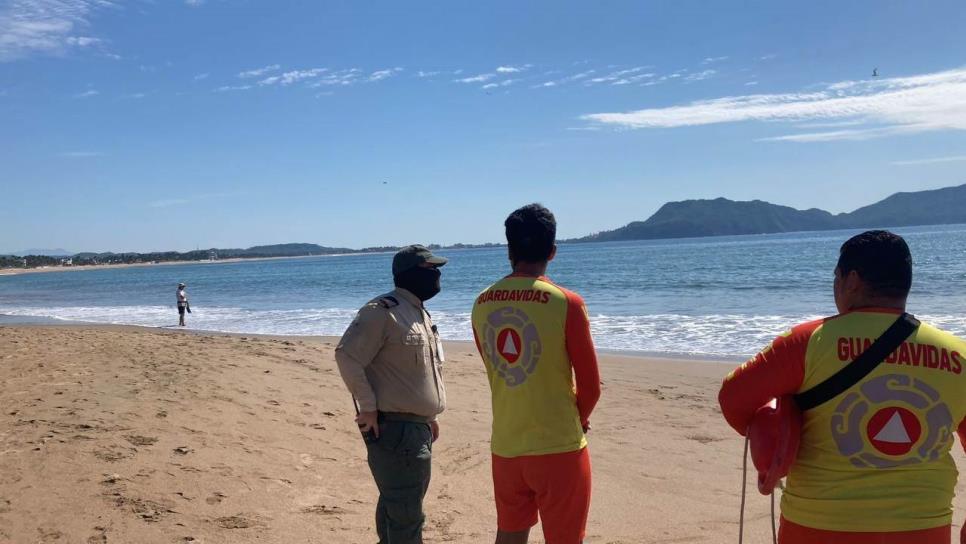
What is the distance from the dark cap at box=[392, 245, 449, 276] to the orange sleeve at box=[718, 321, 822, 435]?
5.73 ft

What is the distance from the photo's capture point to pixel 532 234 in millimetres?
3035

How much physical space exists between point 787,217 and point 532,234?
212704mm

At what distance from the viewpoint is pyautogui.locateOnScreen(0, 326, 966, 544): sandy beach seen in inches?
175

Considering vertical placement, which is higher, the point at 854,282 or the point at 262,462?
the point at 854,282

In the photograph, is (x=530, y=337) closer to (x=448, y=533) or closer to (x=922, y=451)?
(x=922, y=451)

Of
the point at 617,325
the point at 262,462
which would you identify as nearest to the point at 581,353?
the point at 262,462

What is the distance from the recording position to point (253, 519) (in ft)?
14.9

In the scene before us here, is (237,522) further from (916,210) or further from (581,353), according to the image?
(916,210)

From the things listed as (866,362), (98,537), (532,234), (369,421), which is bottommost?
(98,537)

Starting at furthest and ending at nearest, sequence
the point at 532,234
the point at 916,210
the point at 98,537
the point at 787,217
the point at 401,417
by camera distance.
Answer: the point at 787,217, the point at 916,210, the point at 98,537, the point at 401,417, the point at 532,234

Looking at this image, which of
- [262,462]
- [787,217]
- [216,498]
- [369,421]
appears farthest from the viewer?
[787,217]

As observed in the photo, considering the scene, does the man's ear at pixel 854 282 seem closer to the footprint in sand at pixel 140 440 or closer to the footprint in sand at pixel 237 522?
the footprint in sand at pixel 237 522

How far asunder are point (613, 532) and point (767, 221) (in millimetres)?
204687

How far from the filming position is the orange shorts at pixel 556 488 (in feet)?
9.39
